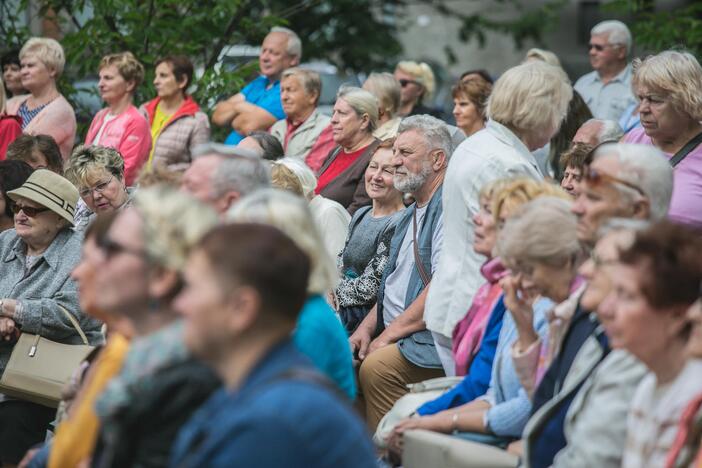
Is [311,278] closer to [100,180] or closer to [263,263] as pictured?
[263,263]

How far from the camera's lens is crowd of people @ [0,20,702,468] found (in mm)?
3498

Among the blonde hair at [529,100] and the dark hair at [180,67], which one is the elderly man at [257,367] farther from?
the dark hair at [180,67]

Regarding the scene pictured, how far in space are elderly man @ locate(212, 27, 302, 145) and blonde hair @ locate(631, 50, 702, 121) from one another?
4555 millimetres

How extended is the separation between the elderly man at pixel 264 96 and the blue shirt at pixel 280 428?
7381mm

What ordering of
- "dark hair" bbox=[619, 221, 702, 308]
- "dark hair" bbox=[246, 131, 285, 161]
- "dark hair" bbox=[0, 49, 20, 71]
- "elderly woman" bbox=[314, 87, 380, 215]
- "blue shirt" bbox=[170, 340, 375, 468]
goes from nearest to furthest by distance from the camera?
"blue shirt" bbox=[170, 340, 375, 468]
"dark hair" bbox=[619, 221, 702, 308]
"dark hair" bbox=[246, 131, 285, 161]
"elderly woman" bbox=[314, 87, 380, 215]
"dark hair" bbox=[0, 49, 20, 71]

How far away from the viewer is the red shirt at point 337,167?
8.96 m

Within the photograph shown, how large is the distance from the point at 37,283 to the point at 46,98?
398cm

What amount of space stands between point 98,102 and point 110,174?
6127 mm

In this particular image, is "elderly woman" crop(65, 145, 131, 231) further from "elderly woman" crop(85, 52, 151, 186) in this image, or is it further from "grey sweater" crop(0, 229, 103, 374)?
"elderly woman" crop(85, 52, 151, 186)

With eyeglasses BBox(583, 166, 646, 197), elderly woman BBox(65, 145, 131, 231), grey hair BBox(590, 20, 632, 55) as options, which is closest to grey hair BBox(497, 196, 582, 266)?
eyeglasses BBox(583, 166, 646, 197)

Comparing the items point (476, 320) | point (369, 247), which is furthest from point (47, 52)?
point (476, 320)

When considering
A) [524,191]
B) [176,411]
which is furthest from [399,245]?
[176,411]

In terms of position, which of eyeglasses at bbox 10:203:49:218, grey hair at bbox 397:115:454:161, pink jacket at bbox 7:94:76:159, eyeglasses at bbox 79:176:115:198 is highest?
grey hair at bbox 397:115:454:161

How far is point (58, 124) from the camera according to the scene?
10391mm
